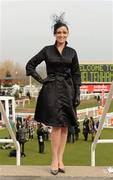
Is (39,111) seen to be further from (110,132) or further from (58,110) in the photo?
(110,132)

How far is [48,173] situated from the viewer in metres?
4.05

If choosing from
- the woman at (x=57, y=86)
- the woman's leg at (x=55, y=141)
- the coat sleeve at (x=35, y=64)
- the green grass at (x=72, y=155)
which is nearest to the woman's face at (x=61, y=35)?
the woman at (x=57, y=86)

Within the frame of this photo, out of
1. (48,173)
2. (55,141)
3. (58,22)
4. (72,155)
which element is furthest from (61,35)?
(72,155)

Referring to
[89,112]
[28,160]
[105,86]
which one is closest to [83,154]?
[28,160]

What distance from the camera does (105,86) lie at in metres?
30.7

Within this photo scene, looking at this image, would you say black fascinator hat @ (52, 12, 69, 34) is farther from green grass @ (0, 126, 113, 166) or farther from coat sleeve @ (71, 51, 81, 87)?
green grass @ (0, 126, 113, 166)

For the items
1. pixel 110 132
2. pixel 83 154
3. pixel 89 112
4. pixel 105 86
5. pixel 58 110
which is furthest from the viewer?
pixel 105 86

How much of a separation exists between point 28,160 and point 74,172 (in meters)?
10.8

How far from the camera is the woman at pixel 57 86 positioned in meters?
3.99

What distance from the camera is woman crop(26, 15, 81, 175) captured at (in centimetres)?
399

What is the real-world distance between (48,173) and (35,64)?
1.00m

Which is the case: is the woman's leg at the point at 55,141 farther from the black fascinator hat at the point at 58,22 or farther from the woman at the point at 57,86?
the black fascinator hat at the point at 58,22

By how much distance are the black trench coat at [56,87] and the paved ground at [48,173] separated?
17.7 inches

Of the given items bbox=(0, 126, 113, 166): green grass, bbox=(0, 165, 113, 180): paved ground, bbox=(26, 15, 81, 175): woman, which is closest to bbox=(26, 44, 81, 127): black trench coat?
bbox=(26, 15, 81, 175): woman
